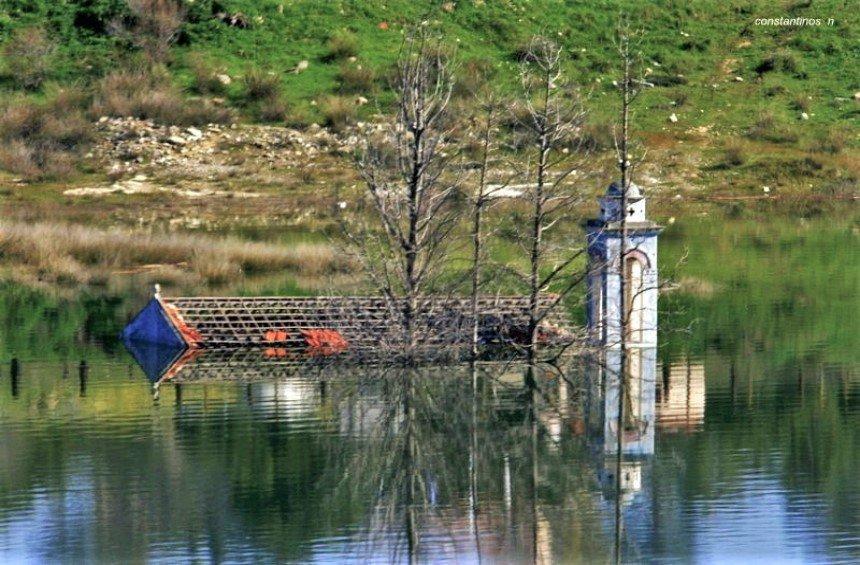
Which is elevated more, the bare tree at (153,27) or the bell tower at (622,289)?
the bare tree at (153,27)

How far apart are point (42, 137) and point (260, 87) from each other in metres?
9.38

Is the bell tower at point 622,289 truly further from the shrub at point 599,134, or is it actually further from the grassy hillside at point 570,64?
the grassy hillside at point 570,64

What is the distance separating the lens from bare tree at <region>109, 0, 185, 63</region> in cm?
8112

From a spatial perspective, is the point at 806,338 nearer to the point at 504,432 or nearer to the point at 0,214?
the point at 504,432

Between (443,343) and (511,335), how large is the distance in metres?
2.11

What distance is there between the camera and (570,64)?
82500 mm

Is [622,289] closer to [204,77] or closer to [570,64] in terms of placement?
[204,77]

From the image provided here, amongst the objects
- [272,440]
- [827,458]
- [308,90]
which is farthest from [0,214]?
[827,458]

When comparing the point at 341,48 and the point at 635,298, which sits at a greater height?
the point at 341,48

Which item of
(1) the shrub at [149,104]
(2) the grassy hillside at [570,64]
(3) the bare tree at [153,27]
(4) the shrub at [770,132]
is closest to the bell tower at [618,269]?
(2) the grassy hillside at [570,64]

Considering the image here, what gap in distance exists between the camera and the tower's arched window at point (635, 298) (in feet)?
110

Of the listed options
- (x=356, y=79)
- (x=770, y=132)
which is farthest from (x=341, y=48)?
(x=770, y=132)

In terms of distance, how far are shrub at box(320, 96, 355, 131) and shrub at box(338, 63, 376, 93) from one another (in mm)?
2212

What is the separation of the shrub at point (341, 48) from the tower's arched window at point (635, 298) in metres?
48.7
